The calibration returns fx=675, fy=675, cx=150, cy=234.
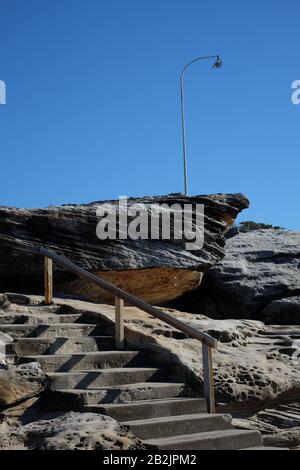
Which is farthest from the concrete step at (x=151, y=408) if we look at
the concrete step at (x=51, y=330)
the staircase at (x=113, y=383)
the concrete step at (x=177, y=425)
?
the concrete step at (x=51, y=330)

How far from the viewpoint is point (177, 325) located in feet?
27.0

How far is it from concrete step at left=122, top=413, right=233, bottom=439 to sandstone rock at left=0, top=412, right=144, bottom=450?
264 mm

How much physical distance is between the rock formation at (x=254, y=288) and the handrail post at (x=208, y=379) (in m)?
5.86

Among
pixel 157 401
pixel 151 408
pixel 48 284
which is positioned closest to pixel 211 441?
pixel 151 408

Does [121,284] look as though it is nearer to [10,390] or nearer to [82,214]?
[82,214]

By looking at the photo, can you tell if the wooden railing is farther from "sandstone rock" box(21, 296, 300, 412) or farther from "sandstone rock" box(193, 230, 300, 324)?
"sandstone rock" box(193, 230, 300, 324)

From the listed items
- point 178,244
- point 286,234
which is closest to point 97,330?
point 178,244

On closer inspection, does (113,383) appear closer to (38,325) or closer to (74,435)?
(38,325)

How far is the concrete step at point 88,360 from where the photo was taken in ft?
26.2

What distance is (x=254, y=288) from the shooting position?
1430cm

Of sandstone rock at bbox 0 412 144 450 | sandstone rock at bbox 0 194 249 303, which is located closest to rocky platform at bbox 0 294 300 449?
sandstone rock at bbox 0 412 144 450

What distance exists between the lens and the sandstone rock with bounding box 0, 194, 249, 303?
11.9 meters

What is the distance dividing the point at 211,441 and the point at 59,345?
97.4 inches

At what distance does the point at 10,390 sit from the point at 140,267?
5623 millimetres
